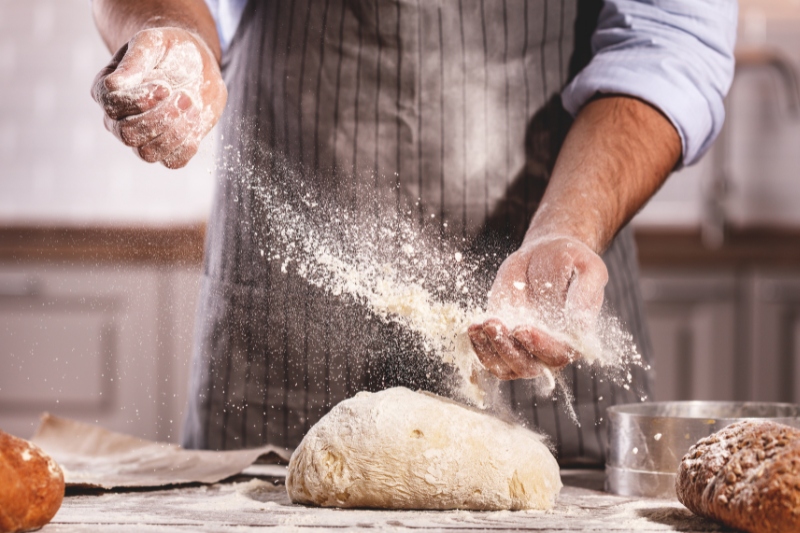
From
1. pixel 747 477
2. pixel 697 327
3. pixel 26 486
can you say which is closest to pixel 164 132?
pixel 26 486

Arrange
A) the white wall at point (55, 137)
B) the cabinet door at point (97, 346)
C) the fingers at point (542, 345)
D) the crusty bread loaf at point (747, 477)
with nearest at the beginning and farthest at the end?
the crusty bread loaf at point (747, 477), the fingers at point (542, 345), the cabinet door at point (97, 346), the white wall at point (55, 137)

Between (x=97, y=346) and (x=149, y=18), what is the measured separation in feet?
5.63

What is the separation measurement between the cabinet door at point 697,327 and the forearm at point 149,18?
70.4 inches

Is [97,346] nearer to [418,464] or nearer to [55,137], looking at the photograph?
[55,137]

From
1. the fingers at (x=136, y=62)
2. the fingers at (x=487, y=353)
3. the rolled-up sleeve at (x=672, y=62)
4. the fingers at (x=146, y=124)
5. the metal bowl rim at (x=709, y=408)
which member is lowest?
the metal bowl rim at (x=709, y=408)

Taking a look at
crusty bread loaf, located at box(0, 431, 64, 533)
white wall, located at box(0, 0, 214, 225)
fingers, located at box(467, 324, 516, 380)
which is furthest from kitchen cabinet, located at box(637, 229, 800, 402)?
crusty bread loaf, located at box(0, 431, 64, 533)

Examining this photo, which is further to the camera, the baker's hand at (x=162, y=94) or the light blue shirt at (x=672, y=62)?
the light blue shirt at (x=672, y=62)

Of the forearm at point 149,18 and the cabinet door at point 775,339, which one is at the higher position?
the forearm at point 149,18

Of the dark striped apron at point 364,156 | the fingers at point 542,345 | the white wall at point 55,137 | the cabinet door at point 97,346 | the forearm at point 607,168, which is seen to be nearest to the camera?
the fingers at point 542,345

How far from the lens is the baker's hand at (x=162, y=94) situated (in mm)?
911

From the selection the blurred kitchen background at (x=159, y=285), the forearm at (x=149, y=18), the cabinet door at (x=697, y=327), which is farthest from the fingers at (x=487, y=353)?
the cabinet door at (x=697, y=327)

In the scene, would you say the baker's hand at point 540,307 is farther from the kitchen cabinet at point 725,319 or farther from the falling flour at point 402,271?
the kitchen cabinet at point 725,319

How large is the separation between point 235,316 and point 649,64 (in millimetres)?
680

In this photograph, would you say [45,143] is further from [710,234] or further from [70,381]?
[710,234]
